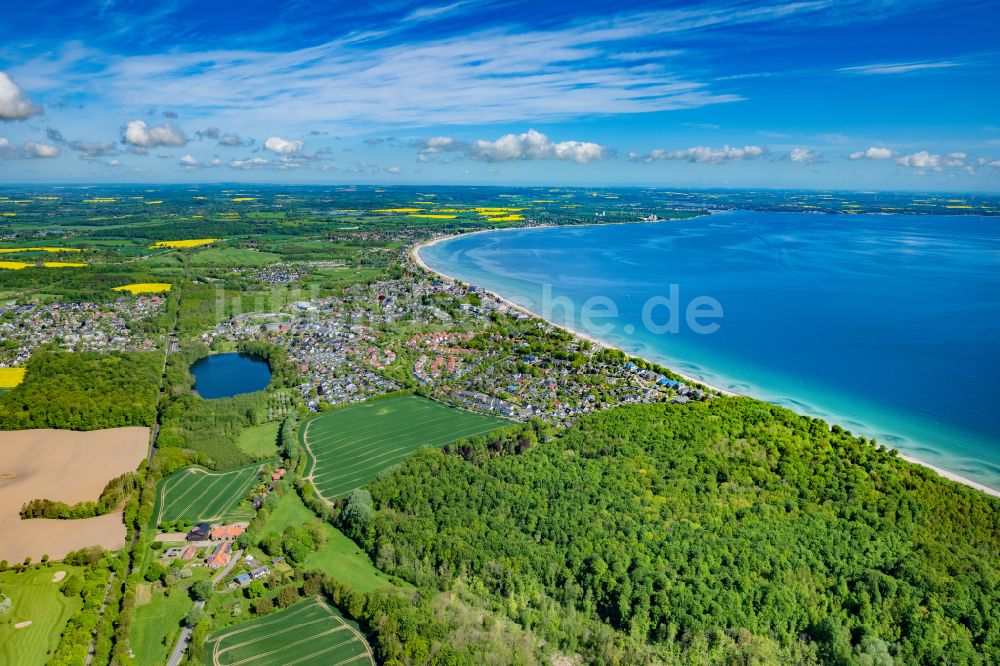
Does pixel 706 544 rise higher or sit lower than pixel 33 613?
higher

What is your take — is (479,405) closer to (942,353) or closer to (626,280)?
(942,353)

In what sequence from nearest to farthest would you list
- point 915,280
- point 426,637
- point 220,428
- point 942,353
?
1. point 426,637
2. point 220,428
3. point 942,353
4. point 915,280

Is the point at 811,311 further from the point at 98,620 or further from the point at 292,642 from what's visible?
the point at 98,620

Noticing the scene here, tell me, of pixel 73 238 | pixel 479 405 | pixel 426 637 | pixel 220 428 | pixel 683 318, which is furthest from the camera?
pixel 73 238

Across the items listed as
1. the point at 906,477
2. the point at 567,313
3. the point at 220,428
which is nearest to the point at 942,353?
the point at 906,477

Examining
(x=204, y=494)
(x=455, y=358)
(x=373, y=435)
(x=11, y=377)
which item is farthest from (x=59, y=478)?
(x=455, y=358)

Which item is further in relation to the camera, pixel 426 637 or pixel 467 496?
pixel 467 496

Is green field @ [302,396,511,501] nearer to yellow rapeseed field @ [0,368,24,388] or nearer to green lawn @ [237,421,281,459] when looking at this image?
green lawn @ [237,421,281,459]
